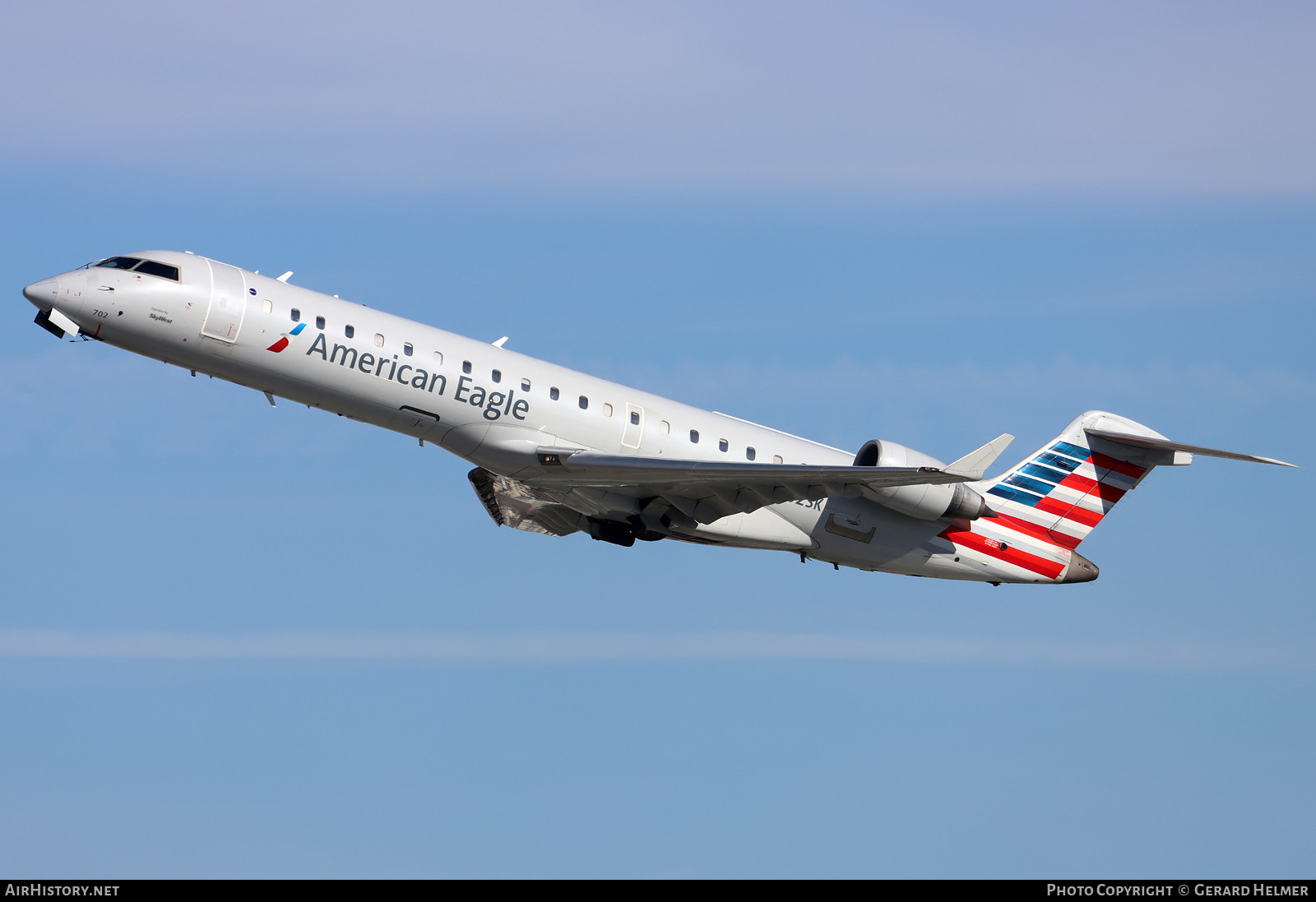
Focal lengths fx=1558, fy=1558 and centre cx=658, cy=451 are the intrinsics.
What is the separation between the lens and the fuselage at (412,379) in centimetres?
2630

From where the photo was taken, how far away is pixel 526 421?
27766mm

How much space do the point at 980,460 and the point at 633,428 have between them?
6368mm

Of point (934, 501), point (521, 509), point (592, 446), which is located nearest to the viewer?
point (592, 446)

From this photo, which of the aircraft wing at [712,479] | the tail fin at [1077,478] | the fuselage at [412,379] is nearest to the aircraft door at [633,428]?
the fuselage at [412,379]

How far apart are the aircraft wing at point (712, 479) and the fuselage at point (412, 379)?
441 mm

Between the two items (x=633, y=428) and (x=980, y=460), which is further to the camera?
(x=633, y=428)

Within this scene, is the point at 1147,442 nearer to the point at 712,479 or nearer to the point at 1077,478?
the point at 1077,478

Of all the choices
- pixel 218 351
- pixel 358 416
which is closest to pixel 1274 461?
pixel 358 416

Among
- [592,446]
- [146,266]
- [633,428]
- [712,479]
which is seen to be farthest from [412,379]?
[712,479]

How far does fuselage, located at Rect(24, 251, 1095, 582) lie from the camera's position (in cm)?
2630

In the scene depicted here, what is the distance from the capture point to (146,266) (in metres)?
26.5

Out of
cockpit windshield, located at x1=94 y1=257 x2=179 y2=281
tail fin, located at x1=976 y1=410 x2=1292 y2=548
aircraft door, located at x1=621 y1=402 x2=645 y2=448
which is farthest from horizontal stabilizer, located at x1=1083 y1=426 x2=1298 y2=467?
cockpit windshield, located at x1=94 y1=257 x2=179 y2=281
